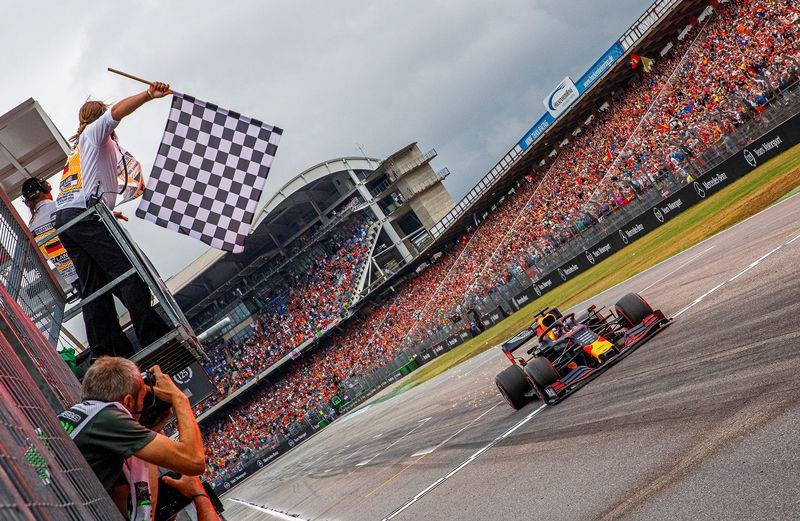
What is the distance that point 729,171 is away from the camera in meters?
22.2

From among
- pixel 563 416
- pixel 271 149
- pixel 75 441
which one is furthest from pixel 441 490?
pixel 75 441

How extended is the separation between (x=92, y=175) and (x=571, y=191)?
92.4 feet

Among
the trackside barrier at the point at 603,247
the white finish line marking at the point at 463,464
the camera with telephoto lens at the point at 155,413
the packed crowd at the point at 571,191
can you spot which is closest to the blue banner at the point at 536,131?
the packed crowd at the point at 571,191

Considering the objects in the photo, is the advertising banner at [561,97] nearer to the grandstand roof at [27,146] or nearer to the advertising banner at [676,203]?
the advertising banner at [676,203]

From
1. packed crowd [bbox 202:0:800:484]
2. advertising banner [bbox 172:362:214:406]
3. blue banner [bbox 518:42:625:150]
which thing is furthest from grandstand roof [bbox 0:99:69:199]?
blue banner [bbox 518:42:625:150]

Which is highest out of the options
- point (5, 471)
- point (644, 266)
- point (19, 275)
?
point (19, 275)

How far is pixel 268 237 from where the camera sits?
58031mm

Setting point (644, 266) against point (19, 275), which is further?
point (644, 266)

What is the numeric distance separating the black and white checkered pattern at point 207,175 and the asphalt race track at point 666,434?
391cm

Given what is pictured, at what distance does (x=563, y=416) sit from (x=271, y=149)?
178 inches

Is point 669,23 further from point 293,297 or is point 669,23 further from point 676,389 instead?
point 293,297

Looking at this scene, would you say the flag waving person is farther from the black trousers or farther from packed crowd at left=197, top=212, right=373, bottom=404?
packed crowd at left=197, top=212, right=373, bottom=404

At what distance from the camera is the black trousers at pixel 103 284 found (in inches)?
275

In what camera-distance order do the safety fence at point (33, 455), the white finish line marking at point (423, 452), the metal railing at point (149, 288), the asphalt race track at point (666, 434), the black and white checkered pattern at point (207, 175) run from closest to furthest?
the safety fence at point (33, 455), the asphalt race track at point (666, 434), the metal railing at point (149, 288), the black and white checkered pattern at point (207, 175), the white finish line marking at point (423, 452)
